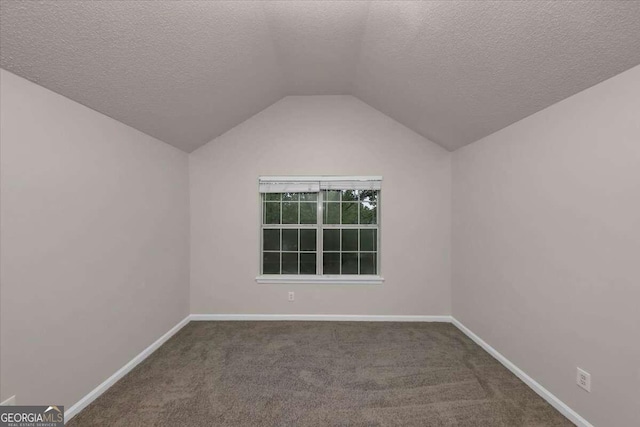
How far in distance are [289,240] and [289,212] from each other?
39 centimetres

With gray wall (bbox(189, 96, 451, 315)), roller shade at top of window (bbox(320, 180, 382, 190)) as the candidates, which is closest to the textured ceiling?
gray wall (bbox(189, 96, 451, 315))

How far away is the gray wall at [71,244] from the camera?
4.98ft

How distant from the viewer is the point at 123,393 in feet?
6.84

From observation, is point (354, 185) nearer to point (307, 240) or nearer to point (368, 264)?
point (307, 240)

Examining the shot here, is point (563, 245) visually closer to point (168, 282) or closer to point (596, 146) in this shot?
point (596, 146)

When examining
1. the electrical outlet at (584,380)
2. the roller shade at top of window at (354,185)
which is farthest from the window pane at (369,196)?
the electrical outlet at (584,380)

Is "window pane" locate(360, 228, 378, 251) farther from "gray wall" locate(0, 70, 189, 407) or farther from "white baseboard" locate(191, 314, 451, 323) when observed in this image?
"gray wall" locate(0, 70, 189, 407)

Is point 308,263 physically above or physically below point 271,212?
below

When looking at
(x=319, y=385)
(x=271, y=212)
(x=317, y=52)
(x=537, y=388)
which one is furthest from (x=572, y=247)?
(x=271, y=212)

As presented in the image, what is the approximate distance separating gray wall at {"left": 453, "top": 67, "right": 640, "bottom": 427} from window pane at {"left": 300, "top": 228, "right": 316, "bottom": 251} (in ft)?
6.78

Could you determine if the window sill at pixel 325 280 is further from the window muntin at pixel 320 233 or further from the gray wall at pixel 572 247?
the gray wall at pixel 572 247

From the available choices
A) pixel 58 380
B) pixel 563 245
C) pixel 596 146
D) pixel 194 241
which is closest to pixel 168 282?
pixel 194 241

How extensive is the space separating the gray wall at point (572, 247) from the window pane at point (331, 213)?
1.76 m

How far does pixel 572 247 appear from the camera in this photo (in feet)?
6.04
